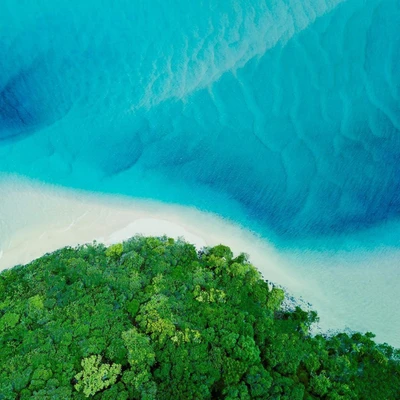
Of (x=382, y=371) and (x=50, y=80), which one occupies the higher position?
(x=50, y=80)

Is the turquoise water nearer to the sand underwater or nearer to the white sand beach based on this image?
the sand underwater

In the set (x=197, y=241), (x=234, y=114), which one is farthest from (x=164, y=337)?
(x=234, y=114)

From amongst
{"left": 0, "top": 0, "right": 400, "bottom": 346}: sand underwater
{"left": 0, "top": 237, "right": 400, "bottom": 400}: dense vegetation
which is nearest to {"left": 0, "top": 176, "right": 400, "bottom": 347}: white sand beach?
{"left": 0, "top": 0, "right": 400, "bottom": 346}: sand underwater

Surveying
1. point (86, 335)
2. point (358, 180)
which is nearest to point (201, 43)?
point (358, 180)

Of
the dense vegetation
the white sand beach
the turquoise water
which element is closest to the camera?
the dense vegetation

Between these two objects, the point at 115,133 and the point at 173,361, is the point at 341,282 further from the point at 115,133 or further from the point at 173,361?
the point at 115,133

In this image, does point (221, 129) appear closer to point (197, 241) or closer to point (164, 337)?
point (197, 241)

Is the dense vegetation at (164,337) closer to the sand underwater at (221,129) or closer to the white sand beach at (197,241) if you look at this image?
the white sand beach at (197,241)
